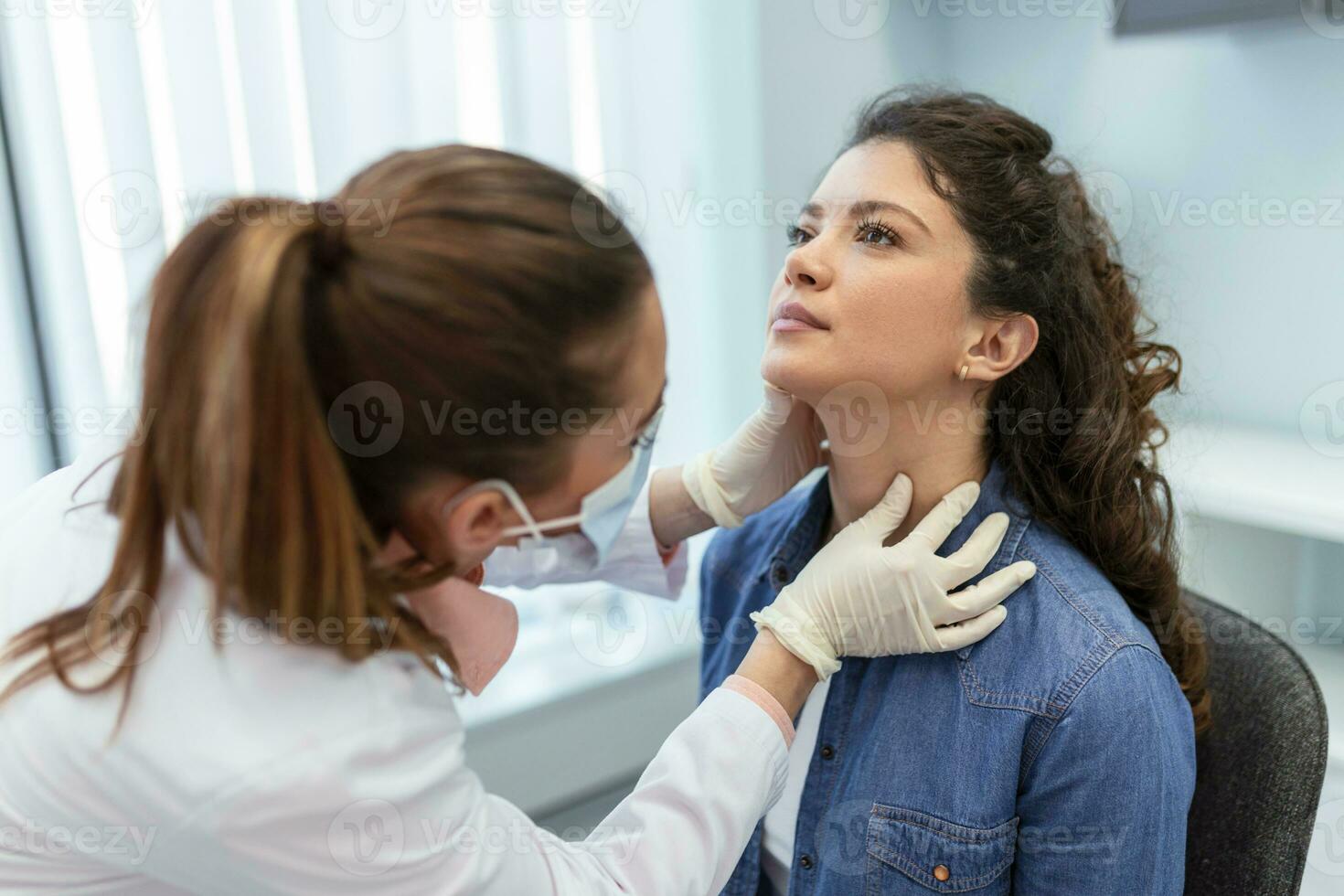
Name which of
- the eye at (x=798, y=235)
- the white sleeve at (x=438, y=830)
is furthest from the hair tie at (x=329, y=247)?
the eye at (x=798, y=235)

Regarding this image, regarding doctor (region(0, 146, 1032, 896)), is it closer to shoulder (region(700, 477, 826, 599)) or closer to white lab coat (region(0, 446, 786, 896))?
white lab coat (region(0, 446, 786, 896))

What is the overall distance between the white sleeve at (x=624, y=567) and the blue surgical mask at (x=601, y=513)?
0.33 metres

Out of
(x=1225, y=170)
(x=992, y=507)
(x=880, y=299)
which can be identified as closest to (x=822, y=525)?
(x=992, y=507)

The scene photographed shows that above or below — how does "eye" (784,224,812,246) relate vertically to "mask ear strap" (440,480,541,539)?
above

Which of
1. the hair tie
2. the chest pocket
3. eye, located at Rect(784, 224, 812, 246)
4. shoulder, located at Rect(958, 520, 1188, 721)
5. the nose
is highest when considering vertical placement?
the hair tie

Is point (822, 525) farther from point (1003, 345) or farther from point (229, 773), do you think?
point (229, 773)

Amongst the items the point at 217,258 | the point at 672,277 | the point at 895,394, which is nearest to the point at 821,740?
the point at 895,394

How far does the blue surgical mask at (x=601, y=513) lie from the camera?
0.83 m

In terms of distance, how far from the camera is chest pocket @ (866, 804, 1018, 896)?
40.1 inches

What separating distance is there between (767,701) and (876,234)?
1.78 ft

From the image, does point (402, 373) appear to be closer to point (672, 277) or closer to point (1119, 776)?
point (1119, 776)

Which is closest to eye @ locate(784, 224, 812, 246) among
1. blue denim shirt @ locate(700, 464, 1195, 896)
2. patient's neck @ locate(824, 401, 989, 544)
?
patient's neck @ locate(824, 401, 989, 544)

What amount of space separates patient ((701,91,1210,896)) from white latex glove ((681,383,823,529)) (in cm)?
9

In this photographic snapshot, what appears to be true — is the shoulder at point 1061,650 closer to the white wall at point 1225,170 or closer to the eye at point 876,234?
the eye at point 876,234
